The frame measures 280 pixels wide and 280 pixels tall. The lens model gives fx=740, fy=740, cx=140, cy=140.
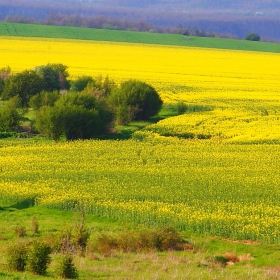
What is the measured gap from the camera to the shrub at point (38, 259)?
50.1 ft

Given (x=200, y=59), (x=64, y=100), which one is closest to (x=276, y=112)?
(x=64, y=100)

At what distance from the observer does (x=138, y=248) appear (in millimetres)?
18844

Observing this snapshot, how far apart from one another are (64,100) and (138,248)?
74.4 ft

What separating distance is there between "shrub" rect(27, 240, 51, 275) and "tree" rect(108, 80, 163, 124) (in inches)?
1157

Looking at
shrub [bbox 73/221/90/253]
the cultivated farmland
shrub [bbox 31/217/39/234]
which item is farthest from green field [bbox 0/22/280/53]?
shrub [bbox 73/221/90/253]

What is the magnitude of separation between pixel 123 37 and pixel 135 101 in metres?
81.4

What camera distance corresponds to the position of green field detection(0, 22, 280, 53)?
119075 mm

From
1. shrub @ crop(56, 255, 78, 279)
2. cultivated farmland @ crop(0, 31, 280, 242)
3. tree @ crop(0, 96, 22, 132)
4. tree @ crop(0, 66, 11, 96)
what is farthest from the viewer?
tree @ crop(0, 66, 11, 96)

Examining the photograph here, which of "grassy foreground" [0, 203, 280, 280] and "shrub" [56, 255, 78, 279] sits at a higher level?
"shrub" [56, 255, 78, 279]

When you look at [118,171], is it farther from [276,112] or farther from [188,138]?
[276,112]

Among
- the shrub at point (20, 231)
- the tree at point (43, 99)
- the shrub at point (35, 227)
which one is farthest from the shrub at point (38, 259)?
the tree at point (43, 99)

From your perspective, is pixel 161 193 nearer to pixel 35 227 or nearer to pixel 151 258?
pixel 35 227

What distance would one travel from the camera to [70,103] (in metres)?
40.3

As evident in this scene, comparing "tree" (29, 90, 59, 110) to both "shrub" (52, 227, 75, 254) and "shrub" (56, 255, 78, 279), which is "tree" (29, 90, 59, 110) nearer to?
"shrub" (52, 227, 75, 254)
